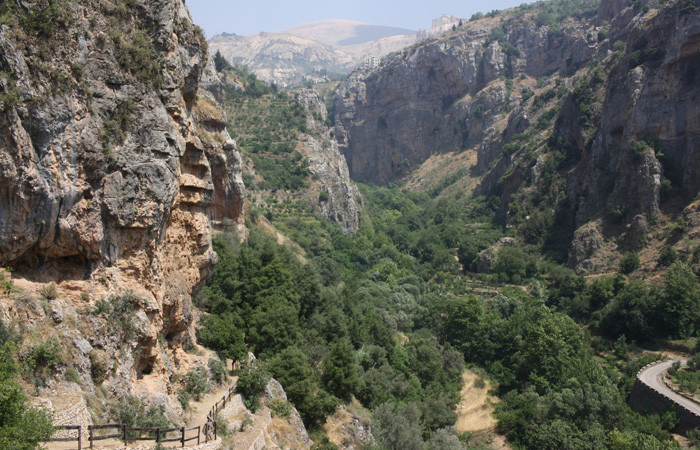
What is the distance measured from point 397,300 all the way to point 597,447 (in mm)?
27149

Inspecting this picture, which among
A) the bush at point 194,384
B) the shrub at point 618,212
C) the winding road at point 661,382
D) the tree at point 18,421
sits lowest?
the winding road at point 661,382

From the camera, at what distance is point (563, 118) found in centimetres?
7350

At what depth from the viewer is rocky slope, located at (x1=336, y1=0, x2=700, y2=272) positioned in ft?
180

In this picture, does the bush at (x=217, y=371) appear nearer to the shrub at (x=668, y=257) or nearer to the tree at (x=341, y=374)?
the tree at (x=341, y=374)

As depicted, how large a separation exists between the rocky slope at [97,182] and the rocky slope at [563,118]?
47.0 meters

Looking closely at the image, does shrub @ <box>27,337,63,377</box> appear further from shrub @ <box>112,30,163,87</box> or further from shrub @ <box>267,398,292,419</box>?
shrub @ <box>267,398,292,419</box>

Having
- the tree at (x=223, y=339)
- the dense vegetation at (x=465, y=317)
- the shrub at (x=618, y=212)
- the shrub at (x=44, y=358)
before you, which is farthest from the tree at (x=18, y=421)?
the shrub at (x=618, y=212)

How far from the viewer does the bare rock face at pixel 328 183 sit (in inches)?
2803

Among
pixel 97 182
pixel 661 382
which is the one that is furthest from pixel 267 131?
pixel 97 182

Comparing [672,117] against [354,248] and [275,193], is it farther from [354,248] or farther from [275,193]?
[275,193]

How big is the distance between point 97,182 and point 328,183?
59.0m

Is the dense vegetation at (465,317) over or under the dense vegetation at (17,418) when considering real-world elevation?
under

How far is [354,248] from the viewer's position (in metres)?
68.6

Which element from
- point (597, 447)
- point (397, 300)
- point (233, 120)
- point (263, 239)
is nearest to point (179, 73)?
point (263, 239)
